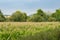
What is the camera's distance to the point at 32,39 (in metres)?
8.23

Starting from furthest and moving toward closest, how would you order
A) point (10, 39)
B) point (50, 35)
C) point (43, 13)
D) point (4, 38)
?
1. point (43, 13)
2. point (4, 38)
3. point (10, 39)
4. point (50, 35)

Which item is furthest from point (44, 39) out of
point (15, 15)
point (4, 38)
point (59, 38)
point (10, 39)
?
point (15, 15)

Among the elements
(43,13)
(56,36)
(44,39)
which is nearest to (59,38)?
(56,36)

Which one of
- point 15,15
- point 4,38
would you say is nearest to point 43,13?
point 15,15

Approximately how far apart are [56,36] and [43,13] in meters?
40.1

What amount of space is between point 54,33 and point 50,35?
0.58 metres

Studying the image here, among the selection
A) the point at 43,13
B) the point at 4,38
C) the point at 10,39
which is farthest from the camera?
the point at 43,13

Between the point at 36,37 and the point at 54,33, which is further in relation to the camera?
the point at 54,33

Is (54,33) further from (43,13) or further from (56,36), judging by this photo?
(43,13)

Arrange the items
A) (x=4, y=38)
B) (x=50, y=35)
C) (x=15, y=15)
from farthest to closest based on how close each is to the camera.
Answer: (x=15, y=15) → (x=4, y=38) → (x=50, y=35)

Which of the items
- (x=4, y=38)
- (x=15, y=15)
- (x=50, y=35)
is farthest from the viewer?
(x=15, y=15)

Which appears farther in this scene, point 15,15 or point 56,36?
point 15,15

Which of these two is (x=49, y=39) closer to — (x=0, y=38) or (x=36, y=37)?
(x=36, y=37)

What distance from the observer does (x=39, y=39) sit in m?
8.23
